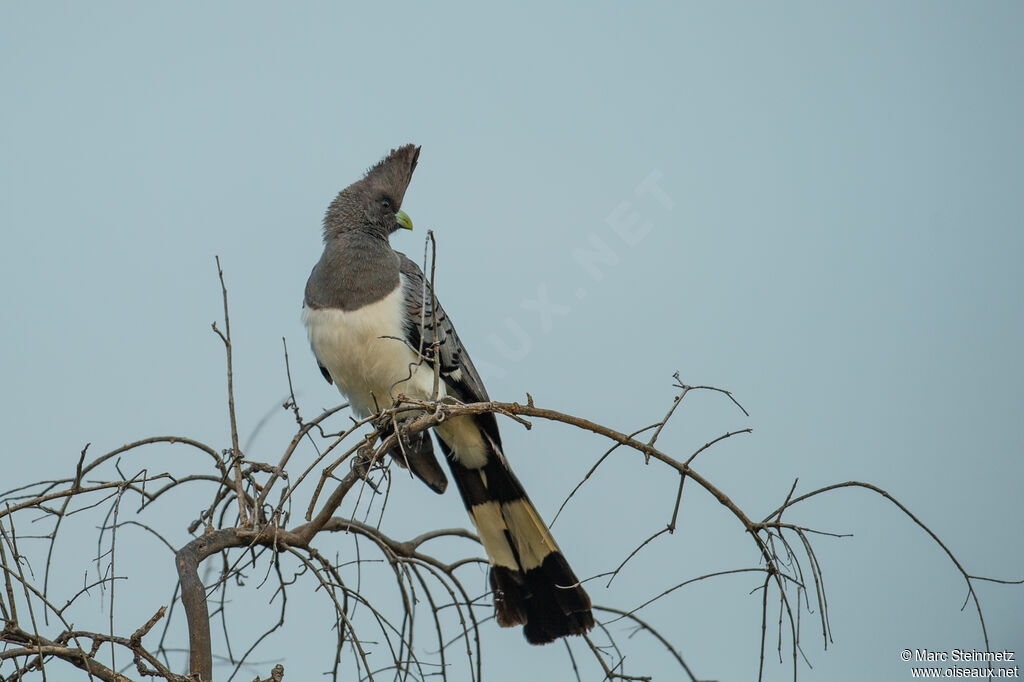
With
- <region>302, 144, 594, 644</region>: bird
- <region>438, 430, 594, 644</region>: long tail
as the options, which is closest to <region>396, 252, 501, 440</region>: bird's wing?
<region>302, 144, 594, 644</region>: bird

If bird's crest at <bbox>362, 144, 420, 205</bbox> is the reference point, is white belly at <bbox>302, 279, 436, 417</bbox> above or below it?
below

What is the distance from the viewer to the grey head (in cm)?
442

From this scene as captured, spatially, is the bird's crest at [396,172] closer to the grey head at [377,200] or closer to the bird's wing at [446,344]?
the grey head at [377,200]

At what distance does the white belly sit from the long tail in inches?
16.6

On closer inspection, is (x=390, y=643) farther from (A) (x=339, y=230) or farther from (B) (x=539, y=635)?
(A) (x=339, y=230)

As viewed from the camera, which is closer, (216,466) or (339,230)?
(216,466)

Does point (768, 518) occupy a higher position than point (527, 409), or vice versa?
point (527, 409)

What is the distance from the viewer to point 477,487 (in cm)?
418

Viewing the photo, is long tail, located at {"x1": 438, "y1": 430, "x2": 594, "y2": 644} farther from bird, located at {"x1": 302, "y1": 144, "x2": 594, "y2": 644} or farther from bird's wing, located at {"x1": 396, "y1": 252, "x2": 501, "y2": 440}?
bird's wing, located at {"x1": 396, "y1": 252, "x2": 501, "y2": 440}

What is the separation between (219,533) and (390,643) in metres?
0.56

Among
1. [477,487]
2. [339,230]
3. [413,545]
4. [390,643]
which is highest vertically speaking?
[339,230]

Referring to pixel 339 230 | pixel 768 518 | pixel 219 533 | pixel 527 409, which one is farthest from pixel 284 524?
pixel 339 230

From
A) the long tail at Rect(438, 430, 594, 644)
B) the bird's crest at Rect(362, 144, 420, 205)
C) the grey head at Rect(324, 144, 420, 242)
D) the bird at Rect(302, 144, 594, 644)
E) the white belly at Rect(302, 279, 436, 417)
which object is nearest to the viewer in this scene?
the long tail at Rect(438, 430, 594, 644)

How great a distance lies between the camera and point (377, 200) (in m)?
4.53
